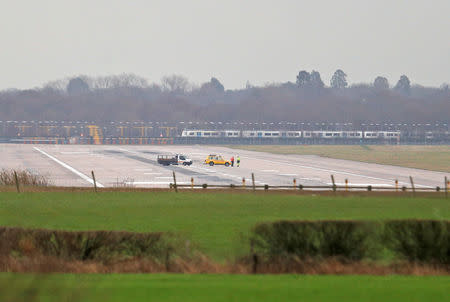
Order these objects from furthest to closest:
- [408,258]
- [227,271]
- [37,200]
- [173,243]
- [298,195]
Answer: [298,195], [37,200], [173,243], [408,258], [227,271]

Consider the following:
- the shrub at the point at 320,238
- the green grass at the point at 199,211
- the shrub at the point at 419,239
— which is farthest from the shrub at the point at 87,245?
the shrub at the point at 419,239

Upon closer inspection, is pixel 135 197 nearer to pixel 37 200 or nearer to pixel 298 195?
pixel 37 200

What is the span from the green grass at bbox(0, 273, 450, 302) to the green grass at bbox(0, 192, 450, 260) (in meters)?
5.08

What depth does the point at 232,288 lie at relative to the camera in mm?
12938

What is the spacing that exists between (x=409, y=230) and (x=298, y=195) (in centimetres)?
2480

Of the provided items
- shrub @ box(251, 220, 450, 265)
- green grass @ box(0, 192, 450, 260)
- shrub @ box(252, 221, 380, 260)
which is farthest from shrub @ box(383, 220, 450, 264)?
green grass @ box(0, 192, 450, 260)

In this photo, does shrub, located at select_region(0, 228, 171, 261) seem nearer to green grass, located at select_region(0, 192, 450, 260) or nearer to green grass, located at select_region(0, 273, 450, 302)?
green grass, located at select_region(0, 192, 450, 260)

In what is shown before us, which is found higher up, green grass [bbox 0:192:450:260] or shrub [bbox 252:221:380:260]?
shrub [bbox 252:221:380:260]

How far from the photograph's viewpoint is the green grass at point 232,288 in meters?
11.8

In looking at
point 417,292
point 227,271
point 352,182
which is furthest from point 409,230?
point 352,182

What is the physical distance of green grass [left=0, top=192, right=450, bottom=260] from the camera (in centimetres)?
2561

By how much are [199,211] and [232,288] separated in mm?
19050

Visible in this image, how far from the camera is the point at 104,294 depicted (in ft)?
39.4

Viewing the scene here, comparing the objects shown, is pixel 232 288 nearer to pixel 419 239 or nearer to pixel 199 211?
pixel 419 239
